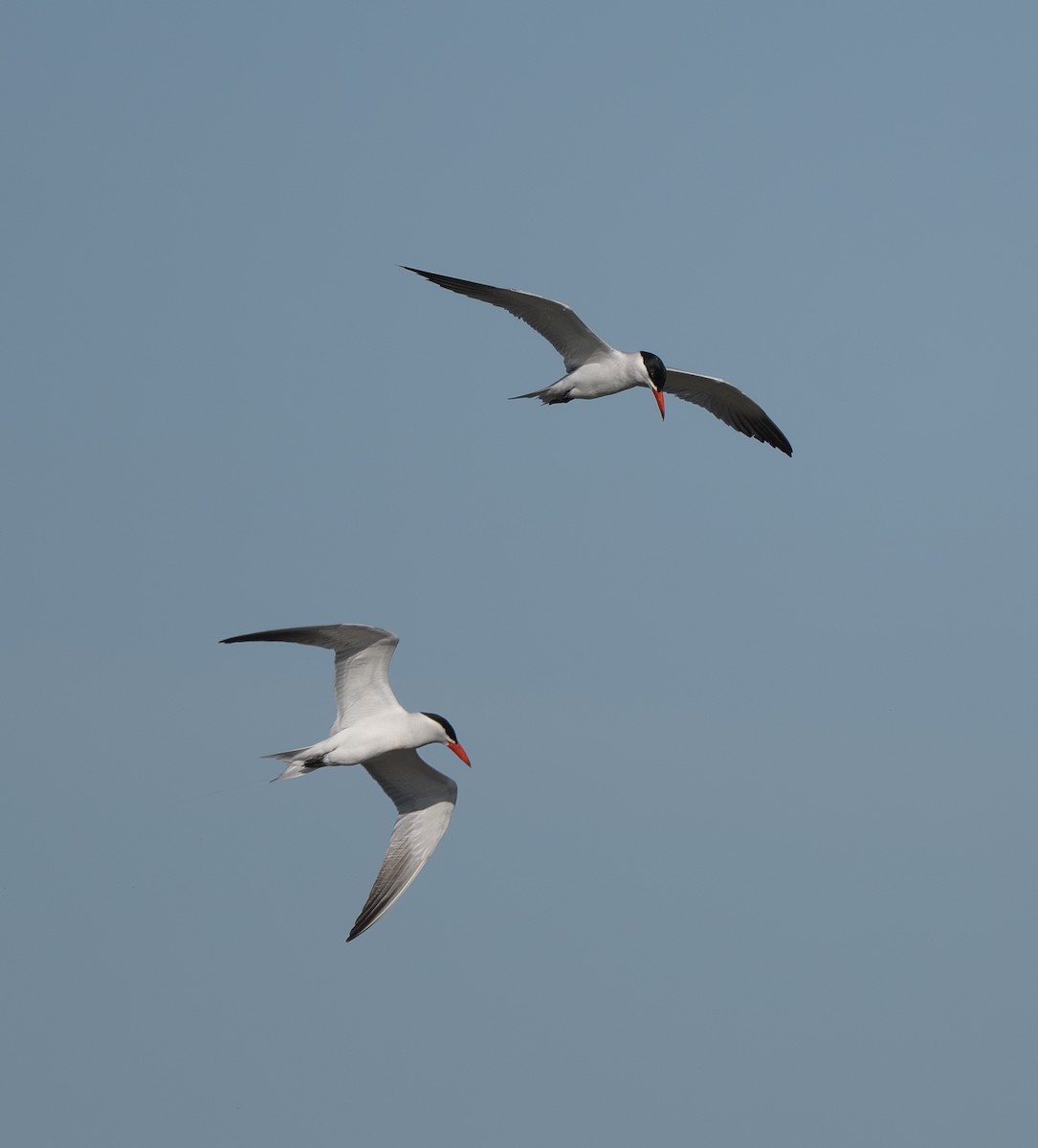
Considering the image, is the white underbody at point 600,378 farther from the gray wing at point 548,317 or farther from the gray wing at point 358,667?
the gray wing at point 358,667

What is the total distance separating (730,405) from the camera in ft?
81.6

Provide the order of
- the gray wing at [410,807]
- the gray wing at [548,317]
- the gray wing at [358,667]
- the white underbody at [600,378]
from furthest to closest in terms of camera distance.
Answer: the white underbody at [600,378]
the gray wing at [548,317]
the gray wing at [410,807]
the gray wing at [358,667]

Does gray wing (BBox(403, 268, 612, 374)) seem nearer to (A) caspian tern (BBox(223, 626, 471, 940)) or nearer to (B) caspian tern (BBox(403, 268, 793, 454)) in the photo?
(B) caspian tern (BBox(403, 268, 793, 454))

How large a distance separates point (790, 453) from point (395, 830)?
9879 mm

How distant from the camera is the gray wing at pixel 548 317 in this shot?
20.6m

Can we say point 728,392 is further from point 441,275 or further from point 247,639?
point 247,639

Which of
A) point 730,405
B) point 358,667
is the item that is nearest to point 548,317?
point 730,405

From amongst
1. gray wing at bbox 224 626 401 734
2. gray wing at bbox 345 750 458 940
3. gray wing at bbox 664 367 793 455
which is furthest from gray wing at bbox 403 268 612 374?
gray wing at bbox 345 750 458 940

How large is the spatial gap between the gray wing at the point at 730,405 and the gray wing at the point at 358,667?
838 centimetres

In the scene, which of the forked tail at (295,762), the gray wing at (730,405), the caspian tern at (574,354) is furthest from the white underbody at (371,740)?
the gray wing at (730,405)

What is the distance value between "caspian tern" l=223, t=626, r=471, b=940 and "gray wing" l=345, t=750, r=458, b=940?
10 mm

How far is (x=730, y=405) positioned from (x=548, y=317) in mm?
4643

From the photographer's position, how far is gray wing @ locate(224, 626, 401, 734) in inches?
666

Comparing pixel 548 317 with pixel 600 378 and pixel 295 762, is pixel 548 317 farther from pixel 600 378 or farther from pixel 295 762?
pixel 295 762
